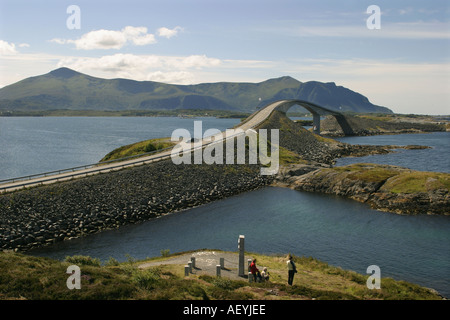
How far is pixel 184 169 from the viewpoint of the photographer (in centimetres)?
6888

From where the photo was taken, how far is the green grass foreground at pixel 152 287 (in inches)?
775

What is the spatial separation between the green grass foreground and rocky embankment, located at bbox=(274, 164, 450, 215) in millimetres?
30234

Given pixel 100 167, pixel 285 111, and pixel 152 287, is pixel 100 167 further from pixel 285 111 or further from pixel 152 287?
pixel 285 111

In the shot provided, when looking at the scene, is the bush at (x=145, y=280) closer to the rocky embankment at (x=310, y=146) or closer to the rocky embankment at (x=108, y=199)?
the rocky embankment at (x=108, y=199)

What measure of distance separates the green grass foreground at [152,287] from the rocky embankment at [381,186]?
3023 centimetres

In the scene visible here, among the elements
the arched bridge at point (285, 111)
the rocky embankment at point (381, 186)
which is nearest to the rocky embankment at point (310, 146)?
the arched bridge at point (285, 111)

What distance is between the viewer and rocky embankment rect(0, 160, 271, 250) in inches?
1684

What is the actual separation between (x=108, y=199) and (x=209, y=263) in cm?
2650

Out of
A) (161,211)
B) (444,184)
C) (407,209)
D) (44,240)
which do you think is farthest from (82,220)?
(444,184)

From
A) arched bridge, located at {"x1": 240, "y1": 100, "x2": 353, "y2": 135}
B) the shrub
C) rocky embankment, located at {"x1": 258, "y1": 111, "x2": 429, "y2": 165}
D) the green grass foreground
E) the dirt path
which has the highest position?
arched bridge, located at {"x1": 240, "y1": 100, "x2": 353, "y2": 135}

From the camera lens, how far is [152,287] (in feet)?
70.7

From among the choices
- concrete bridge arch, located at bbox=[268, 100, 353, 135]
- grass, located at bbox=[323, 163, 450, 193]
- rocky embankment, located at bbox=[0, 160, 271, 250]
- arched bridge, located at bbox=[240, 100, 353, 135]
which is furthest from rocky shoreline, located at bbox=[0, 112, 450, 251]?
concrete bridge arch, located at bbox=[268, 100, 353, 135]

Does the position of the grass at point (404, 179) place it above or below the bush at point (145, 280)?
above

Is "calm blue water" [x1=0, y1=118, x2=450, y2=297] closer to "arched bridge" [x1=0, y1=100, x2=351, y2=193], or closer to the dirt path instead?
the dirt path
